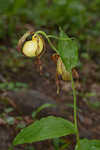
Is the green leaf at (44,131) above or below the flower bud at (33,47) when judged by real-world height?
below

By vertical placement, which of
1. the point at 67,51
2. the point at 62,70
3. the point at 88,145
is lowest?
the point at 88,145

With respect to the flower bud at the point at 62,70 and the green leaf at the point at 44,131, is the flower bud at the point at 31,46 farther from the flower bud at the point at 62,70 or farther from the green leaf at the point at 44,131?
the green leaf at the point at 44,131

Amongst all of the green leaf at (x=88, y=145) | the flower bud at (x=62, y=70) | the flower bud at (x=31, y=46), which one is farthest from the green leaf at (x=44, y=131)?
the flower bud at (x=31, y=46)

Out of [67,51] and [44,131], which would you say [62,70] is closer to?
[67,51]

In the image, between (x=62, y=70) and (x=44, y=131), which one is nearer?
(x=44, y=131)

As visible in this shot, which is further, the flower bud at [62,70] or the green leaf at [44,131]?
the flower bud at [62,70]

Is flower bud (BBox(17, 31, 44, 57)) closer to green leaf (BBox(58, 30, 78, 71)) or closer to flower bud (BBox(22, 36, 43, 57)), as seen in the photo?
flower bud (BBox(22, 36, 43, 57))

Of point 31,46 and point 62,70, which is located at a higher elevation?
point 31,46

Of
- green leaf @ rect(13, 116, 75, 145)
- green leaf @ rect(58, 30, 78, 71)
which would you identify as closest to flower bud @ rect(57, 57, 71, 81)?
green leaf @ rect(58, 30, 78, 71)

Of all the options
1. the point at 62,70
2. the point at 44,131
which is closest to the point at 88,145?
the point at 44,131

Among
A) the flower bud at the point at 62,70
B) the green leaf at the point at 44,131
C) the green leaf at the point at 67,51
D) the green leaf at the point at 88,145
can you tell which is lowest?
the green leaf at the point at 88,145
